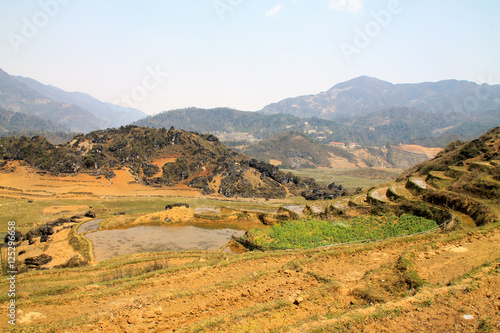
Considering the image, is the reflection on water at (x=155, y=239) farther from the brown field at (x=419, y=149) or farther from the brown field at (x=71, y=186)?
the brown field at (x=419, y=149)

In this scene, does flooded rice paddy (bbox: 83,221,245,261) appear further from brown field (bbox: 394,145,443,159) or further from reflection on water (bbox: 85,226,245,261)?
brown field (bbox: 394,145,443,159)

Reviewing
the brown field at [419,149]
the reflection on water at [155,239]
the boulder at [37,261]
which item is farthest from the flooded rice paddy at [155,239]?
the brown field at [419,149]

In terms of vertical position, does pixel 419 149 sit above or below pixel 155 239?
above

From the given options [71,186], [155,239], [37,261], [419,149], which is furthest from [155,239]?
[419,149]

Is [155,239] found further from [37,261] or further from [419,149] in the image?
[419,149]

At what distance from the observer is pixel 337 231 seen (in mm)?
23359

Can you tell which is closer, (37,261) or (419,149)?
(37,261)

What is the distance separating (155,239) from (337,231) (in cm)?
1644

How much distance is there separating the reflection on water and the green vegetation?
4492 millimetres

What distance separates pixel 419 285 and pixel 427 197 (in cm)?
1926

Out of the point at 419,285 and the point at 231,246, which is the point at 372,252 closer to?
the point at 419,285

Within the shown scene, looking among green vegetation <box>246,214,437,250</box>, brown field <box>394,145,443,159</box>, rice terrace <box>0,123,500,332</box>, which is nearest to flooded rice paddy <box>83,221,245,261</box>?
rice terrace <box>0,123,500,332</box>

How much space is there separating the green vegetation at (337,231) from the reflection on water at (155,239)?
449 cm

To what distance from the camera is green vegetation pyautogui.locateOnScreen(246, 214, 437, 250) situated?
21.6m
